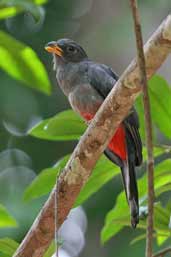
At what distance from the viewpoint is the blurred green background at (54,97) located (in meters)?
5.07

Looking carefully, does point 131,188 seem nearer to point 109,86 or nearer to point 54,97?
point 109,86

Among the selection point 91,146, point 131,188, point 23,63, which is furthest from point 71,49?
point 91,146

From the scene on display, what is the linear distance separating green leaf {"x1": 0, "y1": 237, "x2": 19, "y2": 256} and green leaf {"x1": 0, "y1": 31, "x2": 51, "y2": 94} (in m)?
0.65

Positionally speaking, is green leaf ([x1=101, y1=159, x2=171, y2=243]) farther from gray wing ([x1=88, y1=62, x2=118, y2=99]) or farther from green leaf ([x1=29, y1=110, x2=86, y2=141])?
gray wing ([x1=88, y1=62, x2=118, y2=99])

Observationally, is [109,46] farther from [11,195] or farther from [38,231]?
[38,231]

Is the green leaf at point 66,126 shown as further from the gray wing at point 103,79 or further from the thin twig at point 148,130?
the thin twig at point 148,130

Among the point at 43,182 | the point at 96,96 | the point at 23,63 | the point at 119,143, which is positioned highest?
the point at 23,63

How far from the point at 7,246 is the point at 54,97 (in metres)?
Answer: 3.29

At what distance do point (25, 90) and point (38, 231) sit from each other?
3.10 metres

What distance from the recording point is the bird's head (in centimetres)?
356

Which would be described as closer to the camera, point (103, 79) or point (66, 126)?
point (66, 126)

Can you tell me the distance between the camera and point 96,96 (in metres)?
3.15

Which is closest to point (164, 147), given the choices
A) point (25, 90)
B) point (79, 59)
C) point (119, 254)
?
point (79, 59)

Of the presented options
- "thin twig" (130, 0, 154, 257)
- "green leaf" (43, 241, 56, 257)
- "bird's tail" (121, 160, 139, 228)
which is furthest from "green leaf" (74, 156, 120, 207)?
"thin twig" (130, 0, 154, 257)
